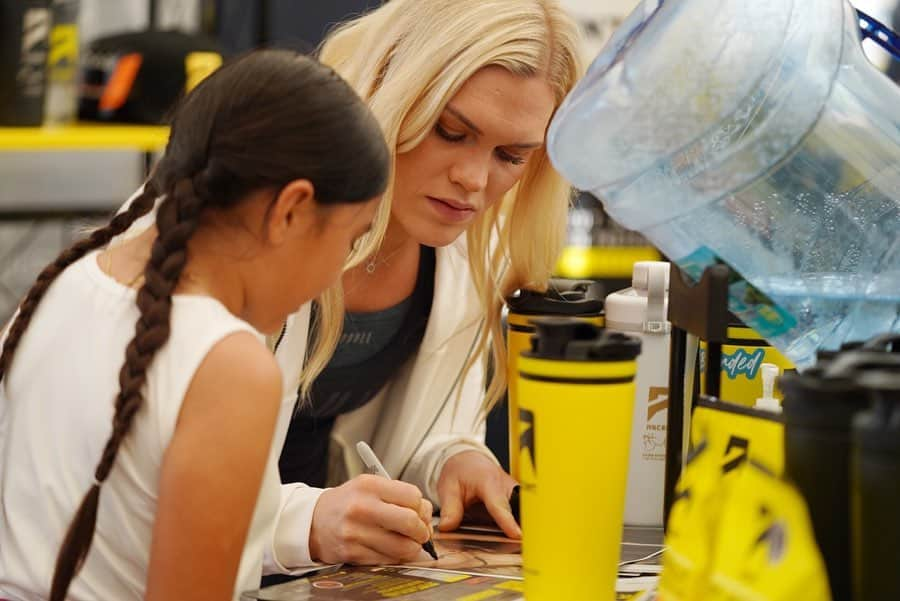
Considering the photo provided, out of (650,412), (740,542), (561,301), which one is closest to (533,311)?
(561,301)

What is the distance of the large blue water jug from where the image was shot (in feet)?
3.78

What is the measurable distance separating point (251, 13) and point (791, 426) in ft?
10.6

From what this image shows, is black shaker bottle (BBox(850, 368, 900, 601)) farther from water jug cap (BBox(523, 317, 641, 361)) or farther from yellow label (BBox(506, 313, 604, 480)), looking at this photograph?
yellow label (BBox(506, 313, 604, 480))

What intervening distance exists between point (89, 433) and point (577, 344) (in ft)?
1.36

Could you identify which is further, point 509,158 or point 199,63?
point 199,63

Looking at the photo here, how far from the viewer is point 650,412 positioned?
50.4 inches

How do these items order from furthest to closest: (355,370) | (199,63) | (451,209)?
(199,63), (355,370), (451,209)

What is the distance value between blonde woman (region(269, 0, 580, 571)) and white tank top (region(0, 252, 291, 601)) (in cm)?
20

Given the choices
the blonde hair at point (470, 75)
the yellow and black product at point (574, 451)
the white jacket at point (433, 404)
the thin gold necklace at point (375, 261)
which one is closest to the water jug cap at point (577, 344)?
the yellow and black product at point (574, 451)

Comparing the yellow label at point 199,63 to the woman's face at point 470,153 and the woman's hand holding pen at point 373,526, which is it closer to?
the woman's face at point 470,153

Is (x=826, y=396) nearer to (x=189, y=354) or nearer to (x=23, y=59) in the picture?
(x=189, y=354)

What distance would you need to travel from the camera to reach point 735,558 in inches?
29.9

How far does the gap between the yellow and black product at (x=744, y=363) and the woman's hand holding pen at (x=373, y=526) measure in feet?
0.95

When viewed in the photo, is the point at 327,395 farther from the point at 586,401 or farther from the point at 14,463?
the point at 586,401
